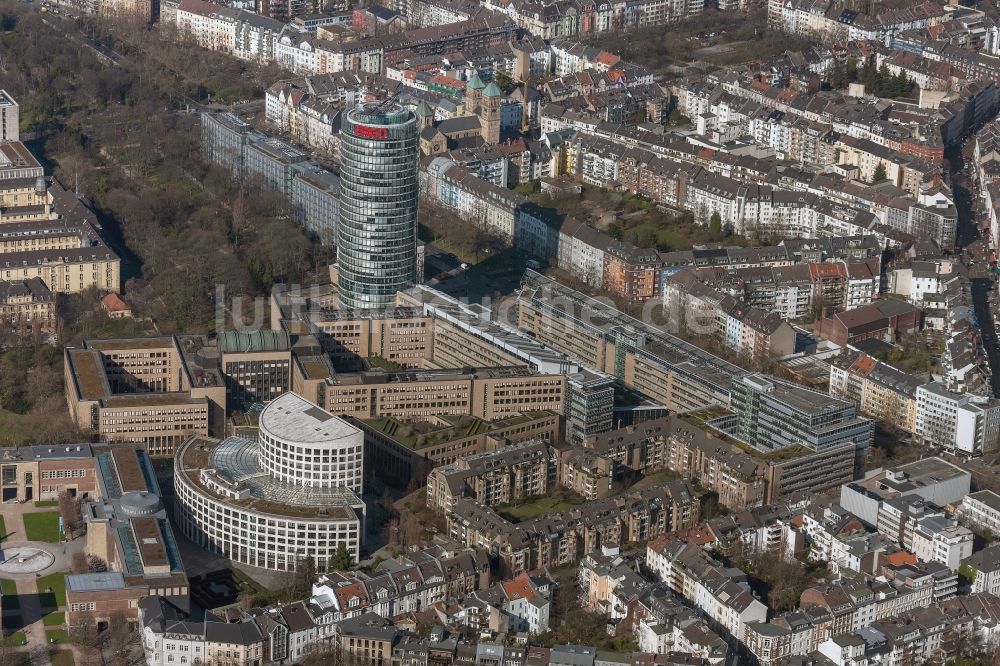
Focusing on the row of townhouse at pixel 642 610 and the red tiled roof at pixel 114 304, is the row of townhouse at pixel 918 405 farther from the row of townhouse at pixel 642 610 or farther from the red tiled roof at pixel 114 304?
the red tiled roof at pixel 114 304

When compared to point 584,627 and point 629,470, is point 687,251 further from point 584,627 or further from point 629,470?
point 584,627

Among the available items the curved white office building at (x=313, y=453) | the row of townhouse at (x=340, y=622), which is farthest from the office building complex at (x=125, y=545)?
the curved white office building at (x=313, y=453)

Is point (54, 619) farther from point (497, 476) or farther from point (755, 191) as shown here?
point (755, 191)

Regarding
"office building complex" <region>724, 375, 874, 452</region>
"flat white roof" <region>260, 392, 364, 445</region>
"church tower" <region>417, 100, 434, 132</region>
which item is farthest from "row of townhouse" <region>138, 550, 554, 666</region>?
"church tower" <region>417, 100, 434, 132</region>

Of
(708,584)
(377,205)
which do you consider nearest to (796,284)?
(377,205)

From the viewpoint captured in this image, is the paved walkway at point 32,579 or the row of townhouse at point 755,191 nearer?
the paved walkway at point 32,579

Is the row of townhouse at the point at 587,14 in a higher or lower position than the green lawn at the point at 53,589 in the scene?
higher

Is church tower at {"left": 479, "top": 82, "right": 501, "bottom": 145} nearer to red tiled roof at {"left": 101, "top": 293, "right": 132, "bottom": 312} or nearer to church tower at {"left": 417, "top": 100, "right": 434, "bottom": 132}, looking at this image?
church tower at {"left": 417, "top": 100, "right": 434, "bottom": 132}
